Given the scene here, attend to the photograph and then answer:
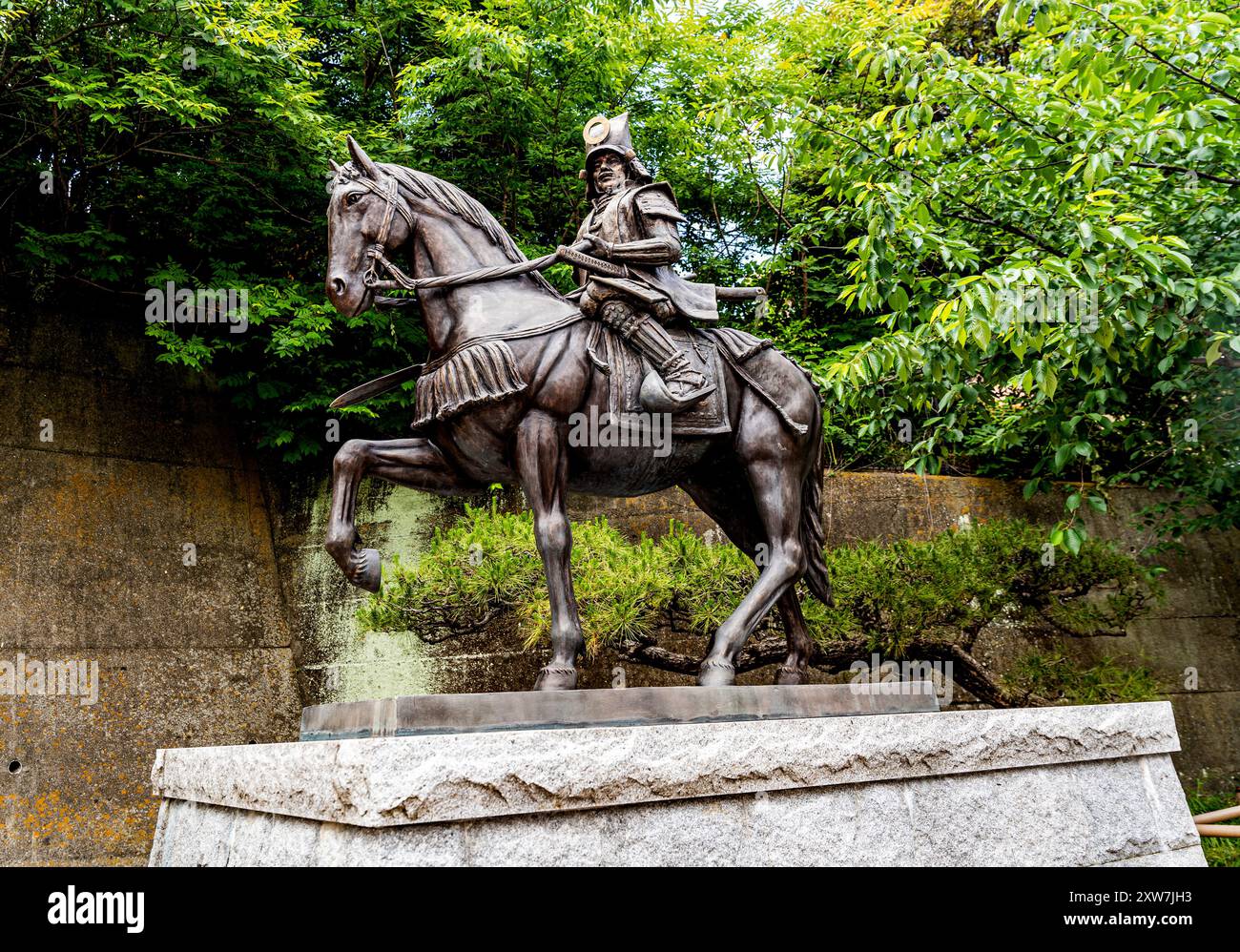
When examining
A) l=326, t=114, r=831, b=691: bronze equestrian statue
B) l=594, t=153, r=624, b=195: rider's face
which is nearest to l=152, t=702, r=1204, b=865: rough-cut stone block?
l=326, t=114, r=831, b=691: bronze equestrian statue

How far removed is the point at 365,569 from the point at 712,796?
165 cm

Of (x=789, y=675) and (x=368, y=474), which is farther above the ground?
(x=368, y=474)

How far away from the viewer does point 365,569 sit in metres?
3.96

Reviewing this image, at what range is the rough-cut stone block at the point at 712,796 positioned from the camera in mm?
2857

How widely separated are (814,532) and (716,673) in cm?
108

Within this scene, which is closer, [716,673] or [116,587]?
[716,673]

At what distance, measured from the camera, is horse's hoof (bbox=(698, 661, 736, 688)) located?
4.06 metres

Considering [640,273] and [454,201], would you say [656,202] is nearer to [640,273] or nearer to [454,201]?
[640,273]

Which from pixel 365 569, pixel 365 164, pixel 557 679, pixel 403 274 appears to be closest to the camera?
pixel 557 679

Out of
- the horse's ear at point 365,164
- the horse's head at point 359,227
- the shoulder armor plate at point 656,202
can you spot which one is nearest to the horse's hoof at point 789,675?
the shoulder armor plate at point 656,202

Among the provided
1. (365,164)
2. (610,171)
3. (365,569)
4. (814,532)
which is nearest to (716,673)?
(814,532)

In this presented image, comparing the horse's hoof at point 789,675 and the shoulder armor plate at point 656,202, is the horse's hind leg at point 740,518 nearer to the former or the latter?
the horse's hoof at point 789,675

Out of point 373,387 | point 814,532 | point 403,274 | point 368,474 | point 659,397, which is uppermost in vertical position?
point 403,274

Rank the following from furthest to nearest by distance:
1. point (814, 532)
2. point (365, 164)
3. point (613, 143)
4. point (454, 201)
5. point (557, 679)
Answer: point (814, 532)
point (613, 143)
point (454, 201)
point (365, 164)
point (557, 679)
